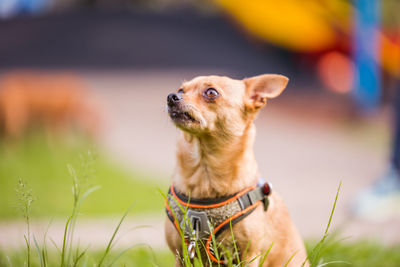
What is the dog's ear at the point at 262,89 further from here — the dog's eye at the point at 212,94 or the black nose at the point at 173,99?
the black nose at the point at 173,99

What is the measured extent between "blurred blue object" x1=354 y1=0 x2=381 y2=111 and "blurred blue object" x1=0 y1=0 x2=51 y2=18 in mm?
9813

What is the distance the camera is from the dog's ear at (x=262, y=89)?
2.82 meters

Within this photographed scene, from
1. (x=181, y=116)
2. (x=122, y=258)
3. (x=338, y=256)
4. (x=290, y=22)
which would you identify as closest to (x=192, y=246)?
(x=181, y=116)

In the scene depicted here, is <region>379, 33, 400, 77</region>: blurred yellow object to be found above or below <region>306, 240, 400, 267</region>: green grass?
above

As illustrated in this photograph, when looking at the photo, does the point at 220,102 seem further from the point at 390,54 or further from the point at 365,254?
the point at 390,54

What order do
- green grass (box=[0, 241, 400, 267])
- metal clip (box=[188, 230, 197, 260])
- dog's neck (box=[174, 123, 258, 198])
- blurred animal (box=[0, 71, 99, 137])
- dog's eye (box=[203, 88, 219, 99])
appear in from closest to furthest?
metal clip (box=[188, 230, 197, 260])
dog's neck (box=[174, 123, 258, 198])
dog's eye (box=[203, 88, 219, 99])
green grass (box=[0, 241, 400, 267])
blurred animal (box=[0, 71, 99, 137])

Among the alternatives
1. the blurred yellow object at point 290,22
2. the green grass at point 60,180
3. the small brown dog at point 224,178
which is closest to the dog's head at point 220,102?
the small brown dog at point 224,178

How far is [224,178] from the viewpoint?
2.66 meters

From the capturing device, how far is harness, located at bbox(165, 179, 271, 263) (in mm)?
2479

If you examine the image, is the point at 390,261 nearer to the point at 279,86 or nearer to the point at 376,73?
the point at 279,86

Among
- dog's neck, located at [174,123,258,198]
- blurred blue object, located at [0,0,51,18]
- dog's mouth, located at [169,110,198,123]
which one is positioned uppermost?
blurred blue object, located at [0,0,51,18]

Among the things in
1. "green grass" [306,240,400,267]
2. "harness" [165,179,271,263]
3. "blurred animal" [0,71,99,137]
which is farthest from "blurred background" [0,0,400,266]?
"harness" [165,179,271,263]

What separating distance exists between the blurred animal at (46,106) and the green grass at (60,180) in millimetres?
307

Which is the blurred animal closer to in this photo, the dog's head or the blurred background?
the blurred background
